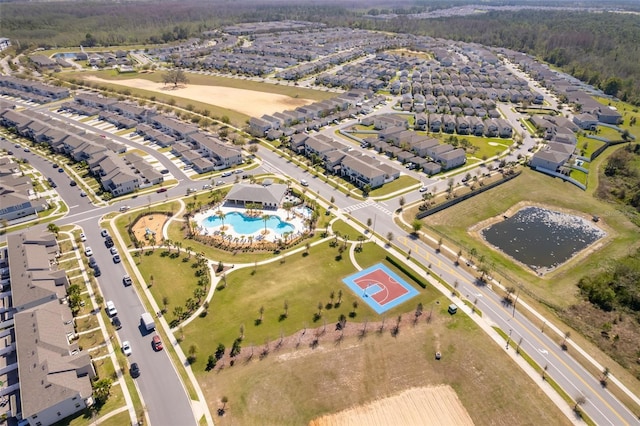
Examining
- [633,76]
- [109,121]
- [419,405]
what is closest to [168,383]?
[419,405]

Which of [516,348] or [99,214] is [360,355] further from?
[99,214]

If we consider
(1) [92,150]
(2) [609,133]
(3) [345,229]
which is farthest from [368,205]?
(2) [609,133]

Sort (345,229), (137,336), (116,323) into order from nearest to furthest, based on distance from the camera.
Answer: (137,336), (116,323), (345,229)

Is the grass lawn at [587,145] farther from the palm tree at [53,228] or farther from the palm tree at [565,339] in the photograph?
the palm tree at [53,228]

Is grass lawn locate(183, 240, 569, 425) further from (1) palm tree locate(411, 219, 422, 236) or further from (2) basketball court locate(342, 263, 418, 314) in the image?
(1) palm tree locate(411, 219, 422, 236)

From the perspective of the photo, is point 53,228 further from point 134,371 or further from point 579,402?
point 579,402

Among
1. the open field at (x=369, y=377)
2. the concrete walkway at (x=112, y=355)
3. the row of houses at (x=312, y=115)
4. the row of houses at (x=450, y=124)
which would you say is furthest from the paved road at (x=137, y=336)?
the row of houses at (x=450, y=124)
